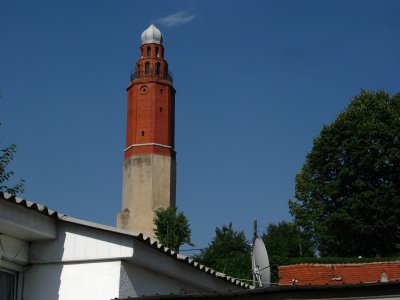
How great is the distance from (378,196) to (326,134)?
5583mm

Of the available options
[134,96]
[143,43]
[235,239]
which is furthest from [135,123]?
[235,239]

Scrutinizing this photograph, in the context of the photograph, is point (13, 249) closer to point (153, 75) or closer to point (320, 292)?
point (320, 292)

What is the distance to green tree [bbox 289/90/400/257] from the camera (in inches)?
1745

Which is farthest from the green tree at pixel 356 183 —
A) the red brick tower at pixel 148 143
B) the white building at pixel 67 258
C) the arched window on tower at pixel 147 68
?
the white building at pixel 67 258

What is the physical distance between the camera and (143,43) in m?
82.1

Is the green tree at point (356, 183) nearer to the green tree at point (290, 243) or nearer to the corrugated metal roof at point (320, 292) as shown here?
the green tree at point (290, 243)

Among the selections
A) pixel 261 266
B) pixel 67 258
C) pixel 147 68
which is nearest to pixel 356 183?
pixel 261 266

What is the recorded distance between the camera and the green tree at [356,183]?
1745 inches

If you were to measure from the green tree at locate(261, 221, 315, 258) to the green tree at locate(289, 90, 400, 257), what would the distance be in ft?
3.02

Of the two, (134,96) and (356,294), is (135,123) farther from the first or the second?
(356,294)

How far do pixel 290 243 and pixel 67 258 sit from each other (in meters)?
51.3

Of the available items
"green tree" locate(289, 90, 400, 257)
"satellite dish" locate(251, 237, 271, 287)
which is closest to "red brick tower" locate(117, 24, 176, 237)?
"green tree" locate(289, 90, 400, 257)

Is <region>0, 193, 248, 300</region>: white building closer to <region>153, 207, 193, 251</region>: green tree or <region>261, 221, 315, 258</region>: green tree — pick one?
<region>261, 221, 315, 258</region>: green tree

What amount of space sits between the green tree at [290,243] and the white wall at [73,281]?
38.2 m
